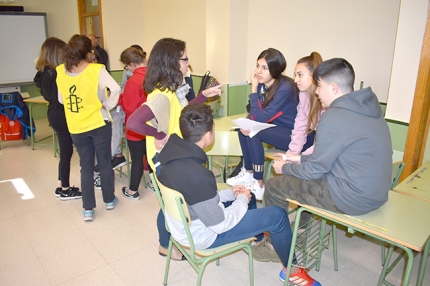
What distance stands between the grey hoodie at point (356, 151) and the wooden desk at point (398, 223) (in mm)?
61

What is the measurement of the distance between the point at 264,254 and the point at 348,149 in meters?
0.99

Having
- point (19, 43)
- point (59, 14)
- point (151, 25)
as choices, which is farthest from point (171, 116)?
point (59, 14)

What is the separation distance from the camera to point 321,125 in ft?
5.18

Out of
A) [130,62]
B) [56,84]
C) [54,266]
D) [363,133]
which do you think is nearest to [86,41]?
[56,84]

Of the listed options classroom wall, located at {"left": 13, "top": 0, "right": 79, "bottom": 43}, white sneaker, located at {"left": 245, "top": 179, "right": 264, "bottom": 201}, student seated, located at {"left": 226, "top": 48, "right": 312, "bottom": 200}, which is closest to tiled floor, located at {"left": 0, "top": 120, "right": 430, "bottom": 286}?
white sneaker, located at {"left": 245, "top": 179, "right": 264, "bottom": 201}

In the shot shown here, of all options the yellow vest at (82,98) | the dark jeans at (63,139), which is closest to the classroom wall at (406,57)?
the yellow vest at (82,98)

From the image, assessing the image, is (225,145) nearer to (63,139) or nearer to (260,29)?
(63,139)

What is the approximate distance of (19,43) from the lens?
5715 millimetres

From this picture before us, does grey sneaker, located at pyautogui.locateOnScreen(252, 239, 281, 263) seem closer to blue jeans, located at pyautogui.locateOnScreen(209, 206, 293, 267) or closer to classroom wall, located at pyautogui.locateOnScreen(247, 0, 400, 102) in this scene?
blue jeans, located at pyautogui.locateOnScreen(209, 206, 293, 267)

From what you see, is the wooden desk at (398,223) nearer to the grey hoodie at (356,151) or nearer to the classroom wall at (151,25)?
the grey hoodie at (356,151)

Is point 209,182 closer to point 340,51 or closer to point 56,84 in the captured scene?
point 56,84

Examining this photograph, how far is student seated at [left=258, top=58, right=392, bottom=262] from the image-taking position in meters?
1.55

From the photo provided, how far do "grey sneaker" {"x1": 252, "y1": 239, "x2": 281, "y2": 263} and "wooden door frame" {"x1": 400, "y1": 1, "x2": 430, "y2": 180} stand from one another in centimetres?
121

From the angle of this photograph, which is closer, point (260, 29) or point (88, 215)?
point (88, 215)
